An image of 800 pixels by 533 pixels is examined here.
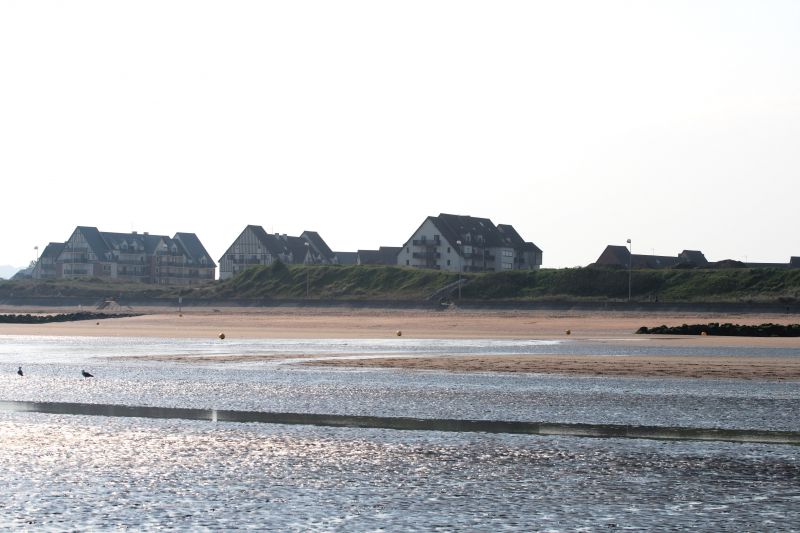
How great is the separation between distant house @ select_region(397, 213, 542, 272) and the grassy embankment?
23.4m

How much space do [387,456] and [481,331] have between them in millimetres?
57821

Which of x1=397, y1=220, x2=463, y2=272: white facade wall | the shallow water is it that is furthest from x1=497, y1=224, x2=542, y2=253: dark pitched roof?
the shallow water

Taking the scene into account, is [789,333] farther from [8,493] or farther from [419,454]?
[8,493]

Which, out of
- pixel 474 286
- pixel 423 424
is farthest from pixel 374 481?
pixel 474 286

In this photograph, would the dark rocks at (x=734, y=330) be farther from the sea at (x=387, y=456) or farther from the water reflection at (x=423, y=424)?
the water reflection at (x=423, y=424)

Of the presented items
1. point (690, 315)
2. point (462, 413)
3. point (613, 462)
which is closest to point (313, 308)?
point (690, 315)

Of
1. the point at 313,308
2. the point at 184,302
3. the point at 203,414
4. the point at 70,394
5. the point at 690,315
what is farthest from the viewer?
the point at 184,302

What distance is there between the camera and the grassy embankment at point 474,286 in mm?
120938

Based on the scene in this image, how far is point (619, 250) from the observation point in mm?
188750

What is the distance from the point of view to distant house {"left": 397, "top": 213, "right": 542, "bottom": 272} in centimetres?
17338

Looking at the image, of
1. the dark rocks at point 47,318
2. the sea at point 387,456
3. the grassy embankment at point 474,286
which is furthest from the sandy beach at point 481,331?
the grassy embankment at point 474,286

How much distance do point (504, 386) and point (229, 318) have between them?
68.5m

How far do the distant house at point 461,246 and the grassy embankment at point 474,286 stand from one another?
76.9ft

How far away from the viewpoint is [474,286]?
13462 cm
